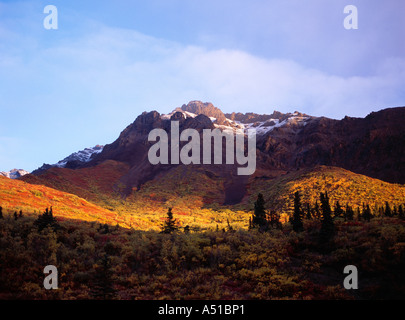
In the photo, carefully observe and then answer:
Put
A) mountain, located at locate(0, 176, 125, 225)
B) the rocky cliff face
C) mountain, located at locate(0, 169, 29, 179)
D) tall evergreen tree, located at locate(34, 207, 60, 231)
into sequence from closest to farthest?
tall evergreen tree, located at locate(34, 207, 60, 231)
mountain, located at locate(0, 176, 125, 225)
the rocky cliff face
mountain, located at locate(0, 169, 29, 179)

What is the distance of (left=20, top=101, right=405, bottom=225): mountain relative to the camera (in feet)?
220

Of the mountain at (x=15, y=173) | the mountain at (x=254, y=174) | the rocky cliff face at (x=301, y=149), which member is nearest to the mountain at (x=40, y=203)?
the mountain at (x=254, y=174)

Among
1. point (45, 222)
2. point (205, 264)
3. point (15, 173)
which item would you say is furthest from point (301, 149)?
point (15, 173)

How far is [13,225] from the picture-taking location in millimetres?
18781

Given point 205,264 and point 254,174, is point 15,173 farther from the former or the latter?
point 205,264

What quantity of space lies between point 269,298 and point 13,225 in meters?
17.5

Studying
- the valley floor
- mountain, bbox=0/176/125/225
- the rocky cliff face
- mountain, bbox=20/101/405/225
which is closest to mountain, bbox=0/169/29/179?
mountain, bbox=20/101/405/225

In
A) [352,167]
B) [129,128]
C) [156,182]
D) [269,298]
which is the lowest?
→ [269,298]

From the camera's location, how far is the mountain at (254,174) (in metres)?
67.1

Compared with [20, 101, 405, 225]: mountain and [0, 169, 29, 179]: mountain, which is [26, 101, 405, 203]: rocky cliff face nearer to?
[20, 101, 405, 225]: mountain
